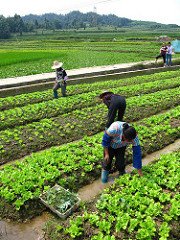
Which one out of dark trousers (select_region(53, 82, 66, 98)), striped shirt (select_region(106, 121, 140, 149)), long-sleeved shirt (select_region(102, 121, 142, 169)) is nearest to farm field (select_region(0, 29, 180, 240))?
long-sleeved shirt (select_region(102, 121, 142, 169))

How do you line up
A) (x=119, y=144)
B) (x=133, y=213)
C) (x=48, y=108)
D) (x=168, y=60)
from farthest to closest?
1. (x=168, y=60)
2. (x=48, y=108)
3. (x=119, y=144)
4. (x=133, y=213)

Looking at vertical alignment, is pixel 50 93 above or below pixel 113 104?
below

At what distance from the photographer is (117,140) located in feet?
22.4

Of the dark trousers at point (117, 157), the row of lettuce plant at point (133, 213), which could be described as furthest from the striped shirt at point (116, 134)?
the row of lettuce plant at point (133, 213)

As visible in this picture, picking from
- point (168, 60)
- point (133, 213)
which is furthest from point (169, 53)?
point (133, 213)

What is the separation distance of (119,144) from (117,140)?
0.64 ft

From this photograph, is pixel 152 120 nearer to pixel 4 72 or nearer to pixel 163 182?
pixel 163 182

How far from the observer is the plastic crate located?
6.52m

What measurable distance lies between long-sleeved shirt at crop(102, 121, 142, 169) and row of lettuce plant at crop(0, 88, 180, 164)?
3.82m

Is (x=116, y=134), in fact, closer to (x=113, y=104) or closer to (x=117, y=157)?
(x=113, y=104)

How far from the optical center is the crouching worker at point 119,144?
6305 millimetres

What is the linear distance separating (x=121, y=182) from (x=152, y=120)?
4.97 m

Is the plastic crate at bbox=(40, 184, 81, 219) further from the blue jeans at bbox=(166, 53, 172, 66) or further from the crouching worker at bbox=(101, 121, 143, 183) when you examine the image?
the blue jeans at bbox=(166, 53, 172, 66)

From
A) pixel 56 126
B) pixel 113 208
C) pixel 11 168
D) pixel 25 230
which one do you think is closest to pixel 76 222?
pixel 113 208
